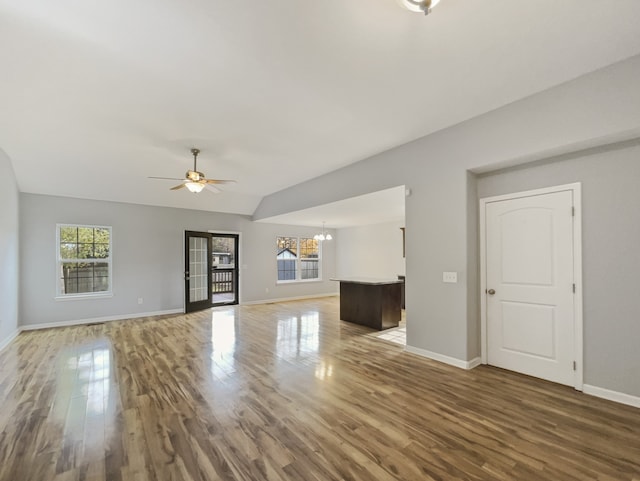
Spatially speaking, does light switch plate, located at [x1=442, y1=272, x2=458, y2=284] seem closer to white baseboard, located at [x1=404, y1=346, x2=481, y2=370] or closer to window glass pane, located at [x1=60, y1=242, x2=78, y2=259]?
white baseboard, located at [x1=404, y1=346, x2=481, y2=370]

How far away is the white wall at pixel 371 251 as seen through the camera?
8305 millimetres

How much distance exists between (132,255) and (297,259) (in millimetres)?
4576

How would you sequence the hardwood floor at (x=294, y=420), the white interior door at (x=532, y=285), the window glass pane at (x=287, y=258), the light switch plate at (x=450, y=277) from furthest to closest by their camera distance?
the window glass pane at (x=287, y=258)
the light switch plate at (x=450, y=277)
the white interior door at (x=532, y=285)
the hardwood floor at (x=294, y=420)

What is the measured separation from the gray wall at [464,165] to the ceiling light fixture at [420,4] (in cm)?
193

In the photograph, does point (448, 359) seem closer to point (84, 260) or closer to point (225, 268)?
point (225, 268)

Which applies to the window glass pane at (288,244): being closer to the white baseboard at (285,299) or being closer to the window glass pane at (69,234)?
the white baseboard at (285,299)

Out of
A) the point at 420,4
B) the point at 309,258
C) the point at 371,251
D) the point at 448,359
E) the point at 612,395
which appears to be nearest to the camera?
the point at 420,4

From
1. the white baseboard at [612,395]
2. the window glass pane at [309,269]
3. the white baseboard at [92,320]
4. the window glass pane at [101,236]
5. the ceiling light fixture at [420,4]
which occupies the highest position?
the ceiling light fixture at [420,4]

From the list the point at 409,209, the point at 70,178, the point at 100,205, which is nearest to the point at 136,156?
the point at 70,178

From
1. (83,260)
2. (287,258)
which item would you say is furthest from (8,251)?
(287,258)

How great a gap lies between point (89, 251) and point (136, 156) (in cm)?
309

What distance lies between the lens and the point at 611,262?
8.99 ft

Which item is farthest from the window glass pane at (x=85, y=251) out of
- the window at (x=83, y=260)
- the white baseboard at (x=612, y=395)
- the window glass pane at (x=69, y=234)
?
the white baseboard at (x=612, y=395)

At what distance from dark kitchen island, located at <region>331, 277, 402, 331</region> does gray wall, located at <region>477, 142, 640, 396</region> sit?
9.74 ft
